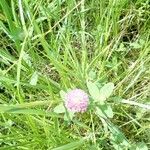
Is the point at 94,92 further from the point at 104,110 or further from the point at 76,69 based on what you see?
the point at 76,69

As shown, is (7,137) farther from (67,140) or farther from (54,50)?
(54,50)

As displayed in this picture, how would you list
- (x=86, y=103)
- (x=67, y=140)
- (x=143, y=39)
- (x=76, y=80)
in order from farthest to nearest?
(x=143, y=39) → (x=76, y=80) → (x=67, y=140) → (x=86, y=103)

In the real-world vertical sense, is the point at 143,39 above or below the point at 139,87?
above

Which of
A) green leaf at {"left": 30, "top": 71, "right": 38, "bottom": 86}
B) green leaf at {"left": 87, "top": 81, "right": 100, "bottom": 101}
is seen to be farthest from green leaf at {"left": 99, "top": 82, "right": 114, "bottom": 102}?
green leaf at {"left": 30, "top": 71, "right": 38, "bottom": 86}

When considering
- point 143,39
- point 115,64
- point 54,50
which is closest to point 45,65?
point 54,50

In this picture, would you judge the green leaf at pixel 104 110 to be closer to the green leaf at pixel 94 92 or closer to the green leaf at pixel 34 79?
the green leaf at pixel 94 92

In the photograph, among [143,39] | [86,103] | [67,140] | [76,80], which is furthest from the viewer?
[143,39]
